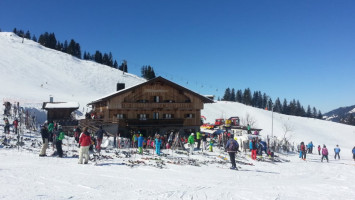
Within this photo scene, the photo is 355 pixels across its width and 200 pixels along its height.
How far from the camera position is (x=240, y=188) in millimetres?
9164

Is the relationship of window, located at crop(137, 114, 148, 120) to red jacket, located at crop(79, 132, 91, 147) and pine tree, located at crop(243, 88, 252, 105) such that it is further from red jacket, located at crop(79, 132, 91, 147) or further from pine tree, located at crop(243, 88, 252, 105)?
pine tree, located at crop(243, 88, 252, 105)

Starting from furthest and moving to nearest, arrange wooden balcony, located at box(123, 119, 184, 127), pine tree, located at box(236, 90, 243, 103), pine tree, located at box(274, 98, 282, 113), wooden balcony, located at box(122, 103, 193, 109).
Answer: pine tree, located at box(274, 98, 282, 113), pine tree, located at box(236, 90, 243, 103), wooden balcony, located at box(122, 103, 193, 109), wooden balcony, located at box(123, 119, 184, 127)

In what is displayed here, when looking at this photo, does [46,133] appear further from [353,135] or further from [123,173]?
[353,135]

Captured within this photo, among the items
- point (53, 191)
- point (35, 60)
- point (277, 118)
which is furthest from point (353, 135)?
point (35, 60)

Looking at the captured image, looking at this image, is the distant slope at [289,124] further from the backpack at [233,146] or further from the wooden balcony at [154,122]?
the backpack at [233,146]

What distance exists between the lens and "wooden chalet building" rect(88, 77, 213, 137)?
32.4 meters

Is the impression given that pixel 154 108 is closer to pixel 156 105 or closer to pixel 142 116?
pixel 156 105

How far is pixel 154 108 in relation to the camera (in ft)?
112

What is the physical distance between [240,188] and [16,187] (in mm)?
7018

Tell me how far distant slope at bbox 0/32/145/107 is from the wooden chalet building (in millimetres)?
26886

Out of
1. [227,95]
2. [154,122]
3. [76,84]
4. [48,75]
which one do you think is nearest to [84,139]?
[154,122]

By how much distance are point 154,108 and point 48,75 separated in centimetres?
5663

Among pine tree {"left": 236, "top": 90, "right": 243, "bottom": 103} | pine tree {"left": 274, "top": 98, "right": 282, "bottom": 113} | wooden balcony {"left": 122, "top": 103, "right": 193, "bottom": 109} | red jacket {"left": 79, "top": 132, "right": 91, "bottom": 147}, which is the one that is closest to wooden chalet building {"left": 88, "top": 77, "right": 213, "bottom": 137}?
wooden balcony {"left": 122, "top": 103, "right": 193, "bottom": 109}

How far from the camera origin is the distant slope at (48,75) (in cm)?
6000
